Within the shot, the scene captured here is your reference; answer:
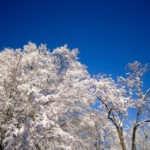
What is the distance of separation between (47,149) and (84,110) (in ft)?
20.2

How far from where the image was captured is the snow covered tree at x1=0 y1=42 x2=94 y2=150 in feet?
30.7

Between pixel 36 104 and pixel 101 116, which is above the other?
pixel 101 116

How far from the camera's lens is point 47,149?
10.6m

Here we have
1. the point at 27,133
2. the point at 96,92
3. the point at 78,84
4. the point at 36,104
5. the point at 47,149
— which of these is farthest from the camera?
the point at 96,92

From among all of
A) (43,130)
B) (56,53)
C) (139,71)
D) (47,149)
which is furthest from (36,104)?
(139,71)

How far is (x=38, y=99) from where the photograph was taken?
981 cm

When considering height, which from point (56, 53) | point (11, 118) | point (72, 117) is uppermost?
point (56, 53)

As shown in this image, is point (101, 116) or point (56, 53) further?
point (101, 116)

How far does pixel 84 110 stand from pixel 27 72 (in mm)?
6227

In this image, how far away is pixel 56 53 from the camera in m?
17.2

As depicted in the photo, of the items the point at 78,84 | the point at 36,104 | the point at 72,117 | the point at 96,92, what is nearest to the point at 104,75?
the point at 96,92

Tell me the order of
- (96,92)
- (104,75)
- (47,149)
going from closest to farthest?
(47,149)
(96,92)
(104,75)

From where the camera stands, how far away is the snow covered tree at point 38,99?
935 centimetres

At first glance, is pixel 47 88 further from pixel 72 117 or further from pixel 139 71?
pixel 139 71
